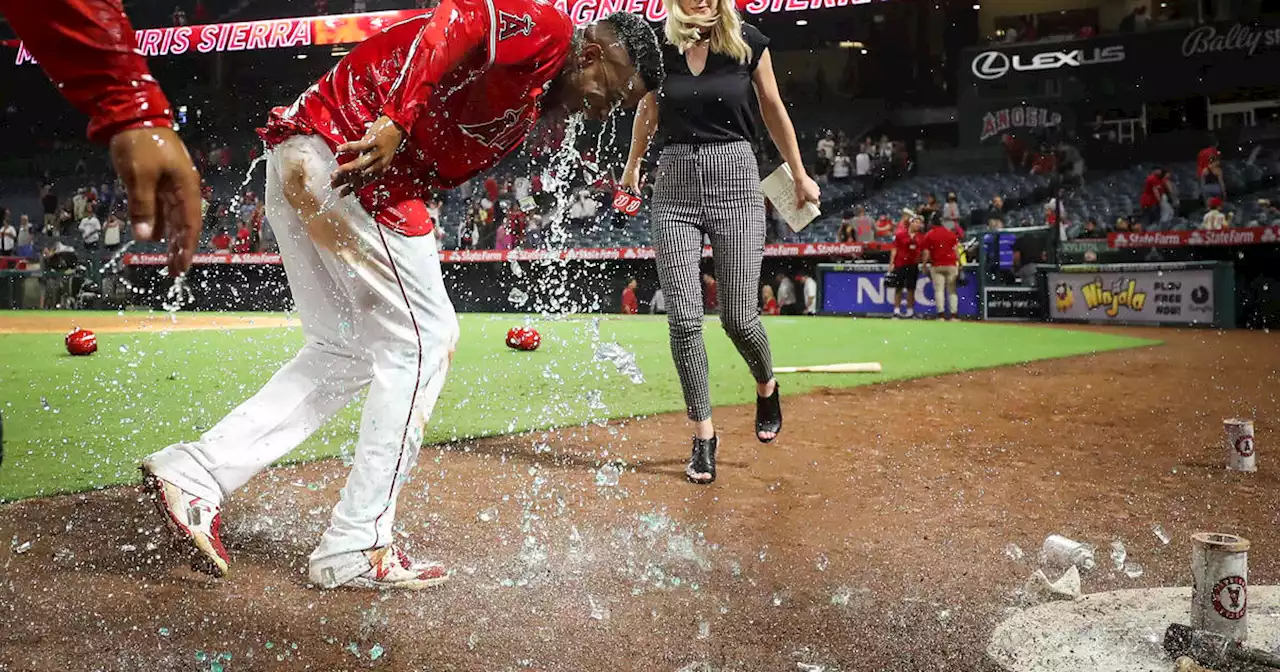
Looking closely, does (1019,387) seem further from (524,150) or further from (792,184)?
(524,150)

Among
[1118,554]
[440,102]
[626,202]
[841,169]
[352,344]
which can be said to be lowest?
[1118,554]

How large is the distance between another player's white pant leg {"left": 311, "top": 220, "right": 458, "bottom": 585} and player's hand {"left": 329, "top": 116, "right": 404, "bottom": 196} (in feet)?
1.22

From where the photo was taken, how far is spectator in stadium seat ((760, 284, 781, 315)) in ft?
63.6

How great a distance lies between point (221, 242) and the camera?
2194 centimetres

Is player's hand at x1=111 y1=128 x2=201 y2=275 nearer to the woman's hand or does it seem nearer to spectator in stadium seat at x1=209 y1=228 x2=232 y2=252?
the woman's hand

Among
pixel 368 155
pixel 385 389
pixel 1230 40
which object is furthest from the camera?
pixel 1230 40

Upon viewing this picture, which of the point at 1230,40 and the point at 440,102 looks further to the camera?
the point at 1230,40

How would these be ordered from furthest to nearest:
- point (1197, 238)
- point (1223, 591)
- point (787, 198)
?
point (1197, 238)
point (787, 198)
point (1223, 591)

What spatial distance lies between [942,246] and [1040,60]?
33.8 feet

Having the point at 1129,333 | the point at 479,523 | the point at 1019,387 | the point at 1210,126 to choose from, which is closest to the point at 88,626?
the point at 479,523

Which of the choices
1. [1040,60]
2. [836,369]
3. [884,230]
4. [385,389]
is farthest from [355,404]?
[1040,60]

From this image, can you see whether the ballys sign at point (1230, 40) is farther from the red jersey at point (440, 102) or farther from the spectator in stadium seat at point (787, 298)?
the red jersey at point (440, 102)

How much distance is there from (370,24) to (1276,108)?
774 inches

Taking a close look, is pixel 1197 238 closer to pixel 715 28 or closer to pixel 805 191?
pixel 805 191
